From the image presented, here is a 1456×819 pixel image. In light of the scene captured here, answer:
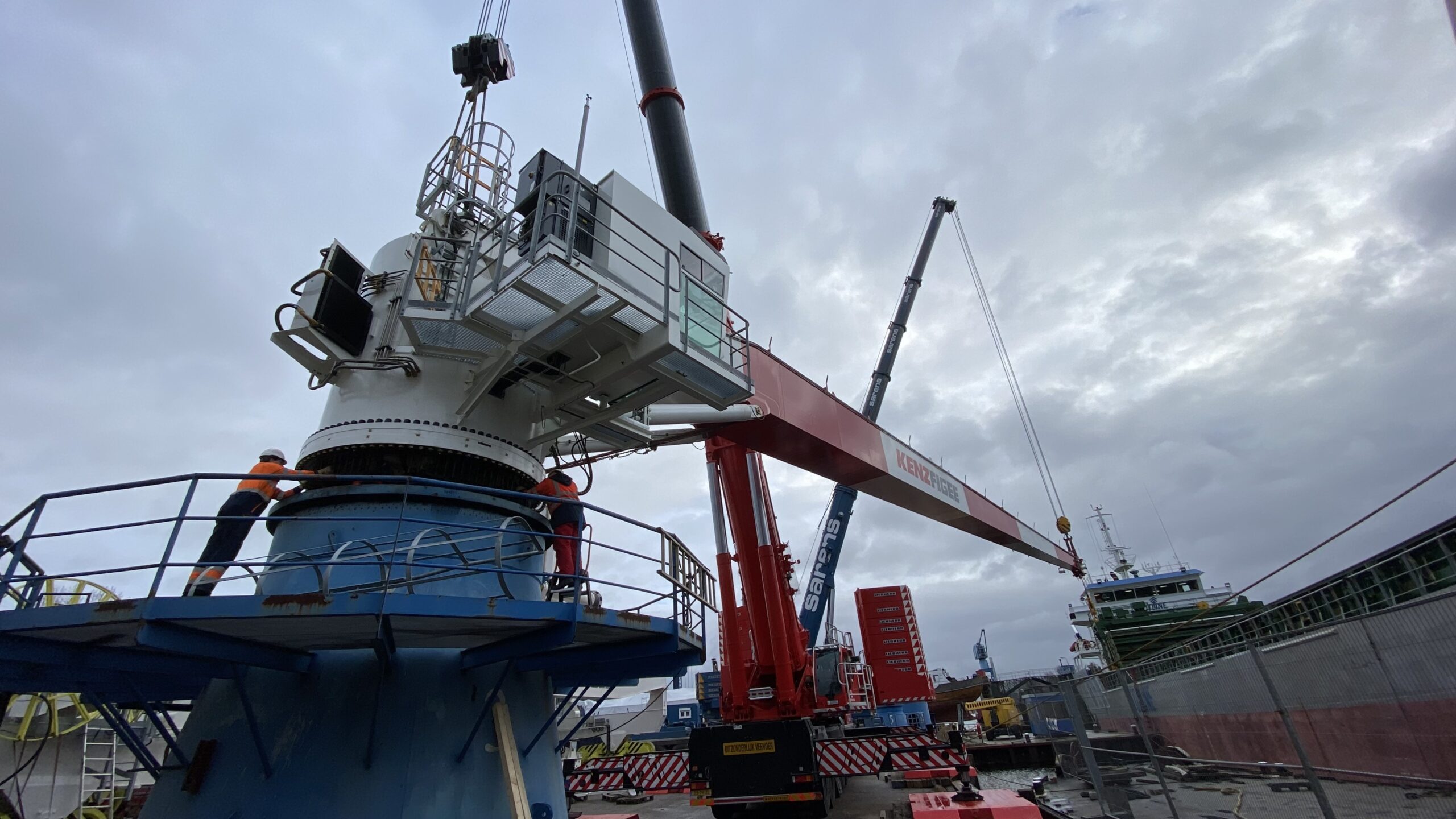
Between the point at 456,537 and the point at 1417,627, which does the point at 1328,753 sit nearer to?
the point at 1417,627

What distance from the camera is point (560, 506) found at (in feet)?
22.3

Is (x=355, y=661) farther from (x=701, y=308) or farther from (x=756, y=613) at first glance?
(x=756, y=613)

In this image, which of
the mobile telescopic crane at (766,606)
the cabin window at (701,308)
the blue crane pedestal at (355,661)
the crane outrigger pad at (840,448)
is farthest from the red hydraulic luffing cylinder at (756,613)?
the blue crane pedestal at (355,661)

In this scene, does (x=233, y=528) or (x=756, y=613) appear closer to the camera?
(x=233, y=528)

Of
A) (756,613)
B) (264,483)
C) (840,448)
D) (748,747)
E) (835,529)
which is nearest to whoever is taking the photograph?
(264,483)

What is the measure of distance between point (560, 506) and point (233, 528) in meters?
2.77

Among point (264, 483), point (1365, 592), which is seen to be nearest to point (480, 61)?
point (264, 483)

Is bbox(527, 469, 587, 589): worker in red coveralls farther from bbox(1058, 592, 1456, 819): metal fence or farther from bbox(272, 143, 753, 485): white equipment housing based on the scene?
bbox(1058, 592, 1456, 819): metal fence

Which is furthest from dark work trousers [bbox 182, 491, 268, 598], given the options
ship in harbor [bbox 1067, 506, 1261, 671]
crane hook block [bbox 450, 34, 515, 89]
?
ship in harbor [bbox 1067, 506, 1261, 671]

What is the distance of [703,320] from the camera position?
761cm

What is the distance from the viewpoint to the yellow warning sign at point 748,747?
1079cm

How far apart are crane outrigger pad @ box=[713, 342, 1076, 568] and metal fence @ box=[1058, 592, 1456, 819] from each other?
231 inches

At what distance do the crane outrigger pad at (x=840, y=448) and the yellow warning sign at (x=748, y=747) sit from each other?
16.3ft

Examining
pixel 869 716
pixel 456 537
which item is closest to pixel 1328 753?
pixel 456 537
